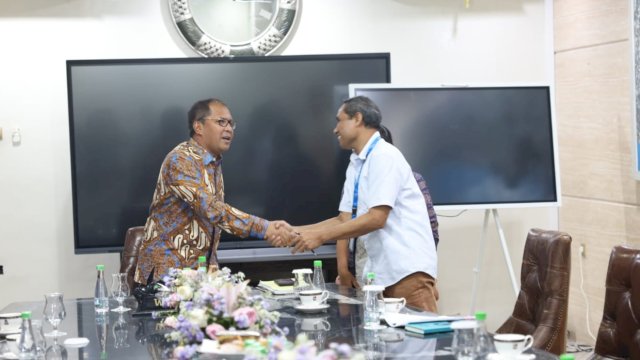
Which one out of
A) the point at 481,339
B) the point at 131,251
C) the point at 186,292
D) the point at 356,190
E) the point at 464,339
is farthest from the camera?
the point at 131,251

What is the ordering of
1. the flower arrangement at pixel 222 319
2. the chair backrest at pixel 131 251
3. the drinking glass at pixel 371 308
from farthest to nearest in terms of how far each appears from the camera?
the chair backrest at pixel 131 251 → the drinking glass at pixel 371 308 → the flower arrangement at pixel 222 319

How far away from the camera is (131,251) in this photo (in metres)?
5.07

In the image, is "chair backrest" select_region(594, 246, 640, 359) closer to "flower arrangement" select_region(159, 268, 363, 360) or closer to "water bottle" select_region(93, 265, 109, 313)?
"flower arrangement" select_region(159, 268, 363, 360)

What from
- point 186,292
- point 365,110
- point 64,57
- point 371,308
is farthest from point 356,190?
point 64,57

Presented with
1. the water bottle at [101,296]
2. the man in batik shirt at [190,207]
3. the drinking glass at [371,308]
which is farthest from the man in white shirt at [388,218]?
the water bottle at [101,296]

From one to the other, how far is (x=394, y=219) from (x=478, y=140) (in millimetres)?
1635

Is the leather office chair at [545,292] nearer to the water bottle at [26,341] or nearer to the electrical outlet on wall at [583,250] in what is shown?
the water bottle at [26,341]

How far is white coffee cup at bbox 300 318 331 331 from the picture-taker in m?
2.90

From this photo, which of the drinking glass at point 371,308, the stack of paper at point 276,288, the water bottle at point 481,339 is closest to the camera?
the water bottle at point 481,339

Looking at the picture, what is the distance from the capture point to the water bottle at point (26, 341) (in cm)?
234

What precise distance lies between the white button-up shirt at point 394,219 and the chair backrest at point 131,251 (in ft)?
5.24

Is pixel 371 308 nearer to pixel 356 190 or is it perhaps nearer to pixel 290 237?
pixel 356 190

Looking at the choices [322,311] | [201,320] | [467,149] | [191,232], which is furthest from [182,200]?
[467,149]

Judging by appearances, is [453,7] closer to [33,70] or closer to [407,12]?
[407,12]
